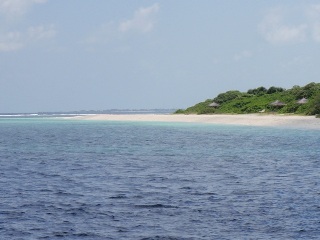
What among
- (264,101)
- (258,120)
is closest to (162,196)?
(258,120)

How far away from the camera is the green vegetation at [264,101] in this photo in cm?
9451

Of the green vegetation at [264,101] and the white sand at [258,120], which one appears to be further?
the green vegetation at [264,101]

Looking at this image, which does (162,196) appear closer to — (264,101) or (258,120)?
(258,120)

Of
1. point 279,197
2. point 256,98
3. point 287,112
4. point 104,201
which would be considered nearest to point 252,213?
point 279,197

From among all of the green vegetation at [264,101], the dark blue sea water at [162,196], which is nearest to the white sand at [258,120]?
the green vegetation at [264,101]

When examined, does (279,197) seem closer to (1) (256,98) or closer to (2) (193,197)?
(2) (193,197)

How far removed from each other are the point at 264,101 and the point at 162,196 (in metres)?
92.5

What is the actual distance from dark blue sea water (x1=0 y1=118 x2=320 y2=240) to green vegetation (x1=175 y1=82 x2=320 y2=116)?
5249cm

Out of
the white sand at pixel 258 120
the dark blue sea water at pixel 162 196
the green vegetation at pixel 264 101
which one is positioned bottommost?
the dark blue sea water at pixel 162 196

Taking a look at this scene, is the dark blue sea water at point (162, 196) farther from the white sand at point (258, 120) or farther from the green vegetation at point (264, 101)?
the green vegetation at point (264, 101)

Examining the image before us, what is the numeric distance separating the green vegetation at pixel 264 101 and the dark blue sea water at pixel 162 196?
172 feet

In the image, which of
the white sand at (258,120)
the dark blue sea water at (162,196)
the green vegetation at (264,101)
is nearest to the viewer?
the dark blue sea water at (162,196)

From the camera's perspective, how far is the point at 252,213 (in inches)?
782

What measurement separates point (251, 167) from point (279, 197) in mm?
10143
